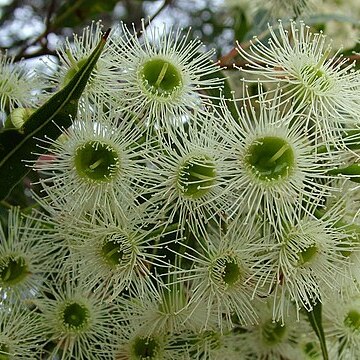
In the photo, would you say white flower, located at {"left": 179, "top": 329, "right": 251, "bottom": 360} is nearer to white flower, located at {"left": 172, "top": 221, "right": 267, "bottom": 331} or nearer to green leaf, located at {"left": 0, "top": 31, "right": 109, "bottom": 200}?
white flower, located at {"left": 172, "top": 221, "right": 267, "bottom": 331}

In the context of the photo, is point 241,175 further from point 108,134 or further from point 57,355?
point 57,355

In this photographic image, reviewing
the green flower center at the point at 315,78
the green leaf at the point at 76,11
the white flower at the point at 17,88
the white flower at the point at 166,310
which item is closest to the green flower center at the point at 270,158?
the green flower center at the point at 315,78

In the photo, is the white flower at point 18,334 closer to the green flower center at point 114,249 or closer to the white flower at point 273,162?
the green flower center at point 114,249

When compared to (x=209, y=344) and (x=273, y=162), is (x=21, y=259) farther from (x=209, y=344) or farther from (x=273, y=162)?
(x=273, y=162)

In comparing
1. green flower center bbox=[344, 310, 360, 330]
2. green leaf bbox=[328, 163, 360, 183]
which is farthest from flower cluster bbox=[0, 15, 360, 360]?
green flower center bbox=[344, 310, 360, 330]

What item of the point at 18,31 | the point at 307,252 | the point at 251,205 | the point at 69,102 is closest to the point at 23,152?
the point at 69,102

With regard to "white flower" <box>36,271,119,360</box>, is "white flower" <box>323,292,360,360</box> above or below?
above

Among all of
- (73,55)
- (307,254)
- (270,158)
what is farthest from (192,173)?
(73,55)
